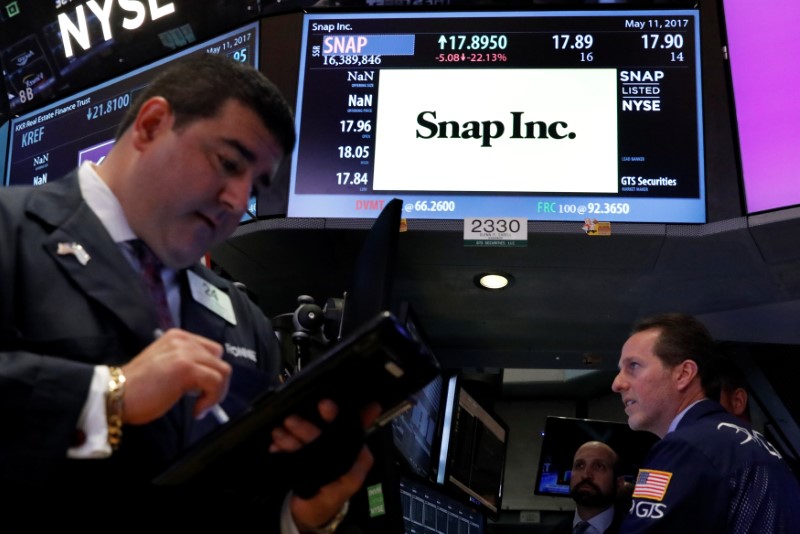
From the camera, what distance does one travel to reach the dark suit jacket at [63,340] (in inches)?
41.5

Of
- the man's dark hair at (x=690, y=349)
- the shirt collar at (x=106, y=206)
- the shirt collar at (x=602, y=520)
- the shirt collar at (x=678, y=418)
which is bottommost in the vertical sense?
the shirt collar at (x=602, y=520)

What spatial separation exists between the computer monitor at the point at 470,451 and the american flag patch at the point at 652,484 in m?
0.87

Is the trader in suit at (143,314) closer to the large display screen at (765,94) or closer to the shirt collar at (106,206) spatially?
the shirt collar at (106,206)

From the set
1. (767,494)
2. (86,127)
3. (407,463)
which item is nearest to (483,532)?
(407,463)

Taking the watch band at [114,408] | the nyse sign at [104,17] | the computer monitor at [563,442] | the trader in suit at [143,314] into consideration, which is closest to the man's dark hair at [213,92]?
the trader in suit at [143,314]

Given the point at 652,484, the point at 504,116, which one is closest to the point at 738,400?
the point at 652,484

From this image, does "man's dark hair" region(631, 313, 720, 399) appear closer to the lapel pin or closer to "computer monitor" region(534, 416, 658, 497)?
"computer monitor" region(534, 416, 658, 497)

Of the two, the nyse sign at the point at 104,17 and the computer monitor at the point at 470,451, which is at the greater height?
the nyse sign at the point at 104,17

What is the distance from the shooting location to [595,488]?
443 centimetres

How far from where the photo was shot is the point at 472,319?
12.9 feet

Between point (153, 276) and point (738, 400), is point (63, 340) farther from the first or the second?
point (738, 400)

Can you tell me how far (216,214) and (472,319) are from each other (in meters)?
2.61

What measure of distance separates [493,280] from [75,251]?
2405 millimetres

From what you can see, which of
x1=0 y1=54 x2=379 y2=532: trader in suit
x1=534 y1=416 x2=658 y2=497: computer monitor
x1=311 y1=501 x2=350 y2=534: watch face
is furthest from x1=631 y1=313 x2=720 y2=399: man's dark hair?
x1=311 y1=501 x2=350 y2=534: watch face
